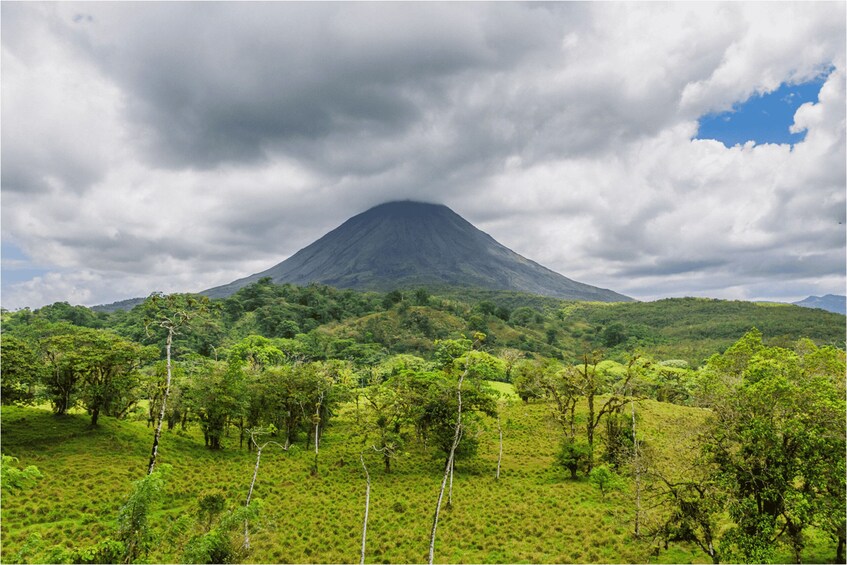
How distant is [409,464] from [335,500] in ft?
29.1

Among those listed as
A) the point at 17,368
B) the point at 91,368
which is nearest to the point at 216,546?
the point at 91,368

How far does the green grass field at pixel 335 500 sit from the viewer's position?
2114cm

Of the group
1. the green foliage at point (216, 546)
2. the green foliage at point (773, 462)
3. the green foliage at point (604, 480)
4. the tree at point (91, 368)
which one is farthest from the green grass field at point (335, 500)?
the green foliage at point (216, 546)

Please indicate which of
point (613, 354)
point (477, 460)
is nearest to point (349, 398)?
point (477, 460)

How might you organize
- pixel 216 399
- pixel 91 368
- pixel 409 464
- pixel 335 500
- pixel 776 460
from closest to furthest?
pixel 776 460
pixel 335 500
pixel 91 368
pixel 216 399
pixel 409 464

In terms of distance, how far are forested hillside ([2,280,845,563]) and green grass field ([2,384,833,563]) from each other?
0.53 feet

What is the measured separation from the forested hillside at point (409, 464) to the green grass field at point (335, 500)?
16 centimetres

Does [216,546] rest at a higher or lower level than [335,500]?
higher

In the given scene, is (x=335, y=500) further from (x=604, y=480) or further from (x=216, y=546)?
(x=604, y=480)

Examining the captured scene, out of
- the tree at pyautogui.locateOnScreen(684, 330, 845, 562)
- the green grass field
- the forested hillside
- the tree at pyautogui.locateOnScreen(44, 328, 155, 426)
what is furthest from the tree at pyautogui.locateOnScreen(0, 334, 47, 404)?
the tree at pyautogui.locateOnScreen(684, 330, 845, 562)

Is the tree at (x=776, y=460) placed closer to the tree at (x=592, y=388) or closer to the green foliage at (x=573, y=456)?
the tree at (x=592, y=388)

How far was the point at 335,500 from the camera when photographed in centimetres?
2866

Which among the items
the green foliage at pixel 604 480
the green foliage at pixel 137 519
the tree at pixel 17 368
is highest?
the tree at pixel 17 368

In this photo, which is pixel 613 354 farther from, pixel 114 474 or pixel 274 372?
pixel 114 474
